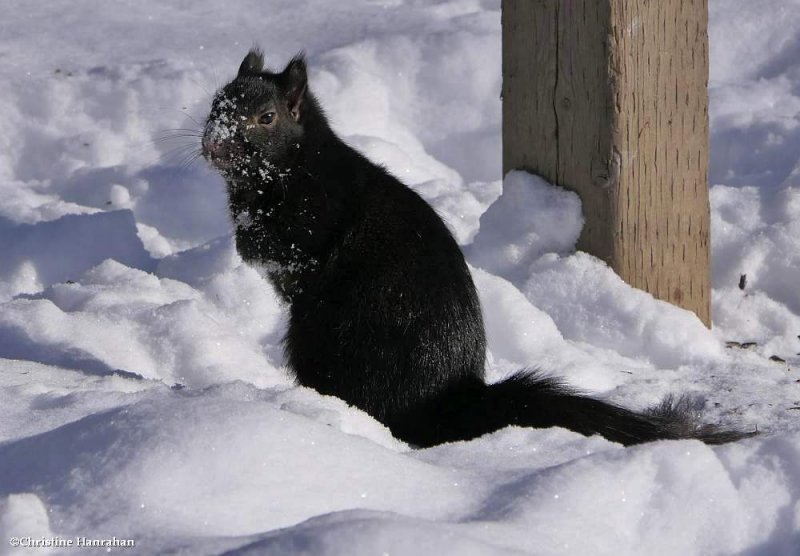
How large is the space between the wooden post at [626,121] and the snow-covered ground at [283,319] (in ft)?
0.48

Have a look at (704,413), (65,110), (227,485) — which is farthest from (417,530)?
(65,110)

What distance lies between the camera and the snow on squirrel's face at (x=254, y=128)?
3727mm

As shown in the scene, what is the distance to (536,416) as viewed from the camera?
3100 mm

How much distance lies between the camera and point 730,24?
6574 mm

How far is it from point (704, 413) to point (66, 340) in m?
2.18

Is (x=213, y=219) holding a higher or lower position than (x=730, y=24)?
lower

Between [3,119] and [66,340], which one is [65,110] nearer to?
[3,119]

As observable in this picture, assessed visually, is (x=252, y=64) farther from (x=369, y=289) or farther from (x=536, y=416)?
(x=536, y=416)

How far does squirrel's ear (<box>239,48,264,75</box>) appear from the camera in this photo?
4020mm

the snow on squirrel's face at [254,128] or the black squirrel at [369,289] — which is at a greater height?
the snow on squirrel's face at [254,128]

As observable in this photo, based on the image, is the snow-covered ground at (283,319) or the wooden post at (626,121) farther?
the wooden post at (626,121)
